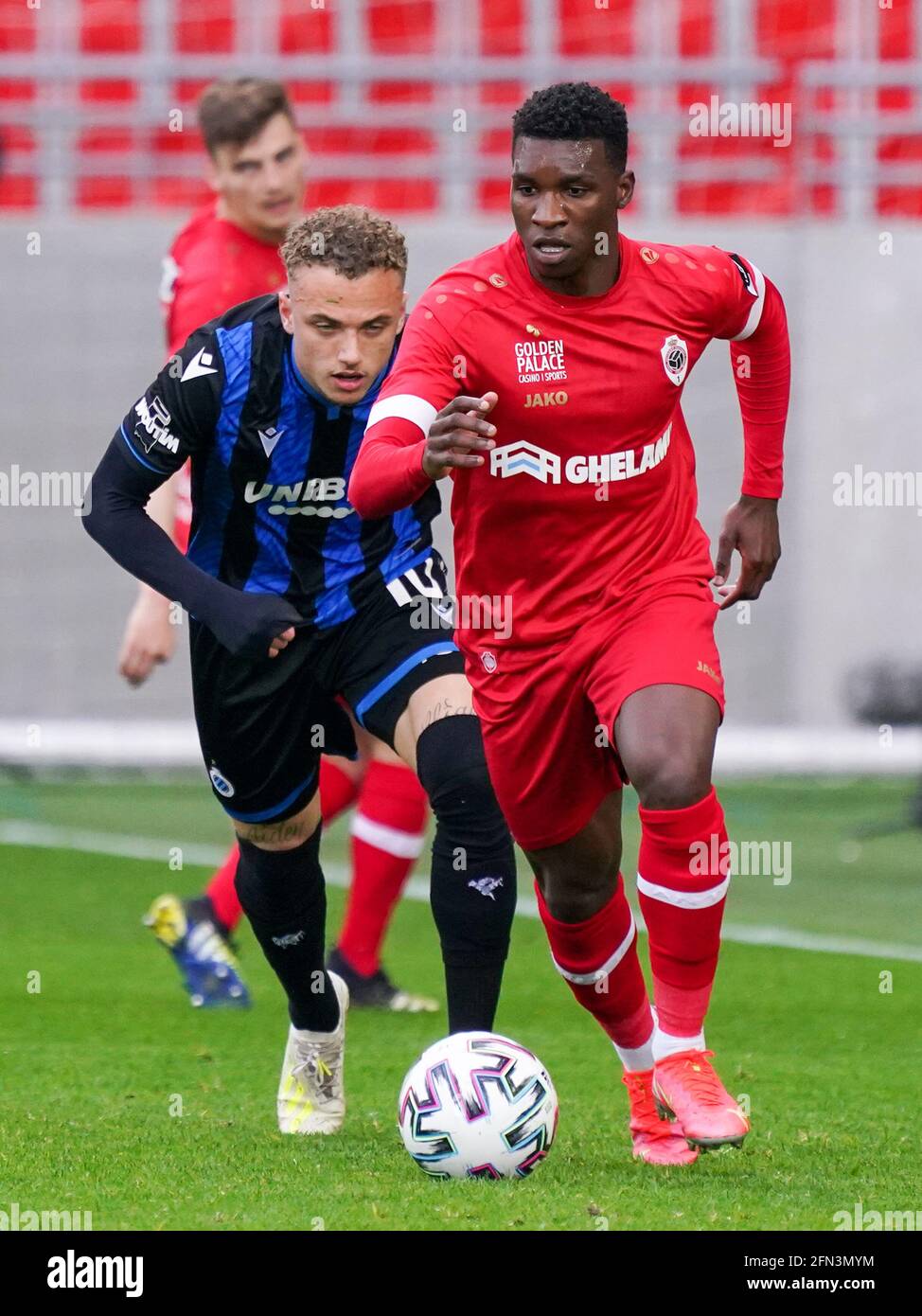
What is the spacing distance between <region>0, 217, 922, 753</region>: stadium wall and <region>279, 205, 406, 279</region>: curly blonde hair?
883 cm

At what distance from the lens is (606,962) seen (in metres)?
4.32

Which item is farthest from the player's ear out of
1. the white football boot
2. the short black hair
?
the white football boot

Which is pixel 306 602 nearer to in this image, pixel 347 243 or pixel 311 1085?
pixel 347 243

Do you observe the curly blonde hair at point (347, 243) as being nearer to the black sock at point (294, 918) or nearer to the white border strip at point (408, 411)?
the white border strip at point (408, 411)

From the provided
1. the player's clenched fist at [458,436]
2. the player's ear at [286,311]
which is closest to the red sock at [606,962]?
the player's clenched fist at [458,436]

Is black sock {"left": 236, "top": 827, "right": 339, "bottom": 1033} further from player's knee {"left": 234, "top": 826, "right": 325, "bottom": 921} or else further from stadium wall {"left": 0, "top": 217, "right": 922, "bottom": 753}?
stadium wall {"left": 0, "top": 217, "right": 922, "bottom": 753}

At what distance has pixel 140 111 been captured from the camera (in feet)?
44.6

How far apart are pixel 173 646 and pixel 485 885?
2.38 meters

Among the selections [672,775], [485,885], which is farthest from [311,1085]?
[672,775]

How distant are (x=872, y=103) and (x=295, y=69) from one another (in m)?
3.73

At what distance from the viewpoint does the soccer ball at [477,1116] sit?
391 cm

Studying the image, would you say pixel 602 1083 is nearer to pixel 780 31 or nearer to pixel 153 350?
pixel 153 350

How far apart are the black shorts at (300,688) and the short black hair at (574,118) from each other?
1.13m
